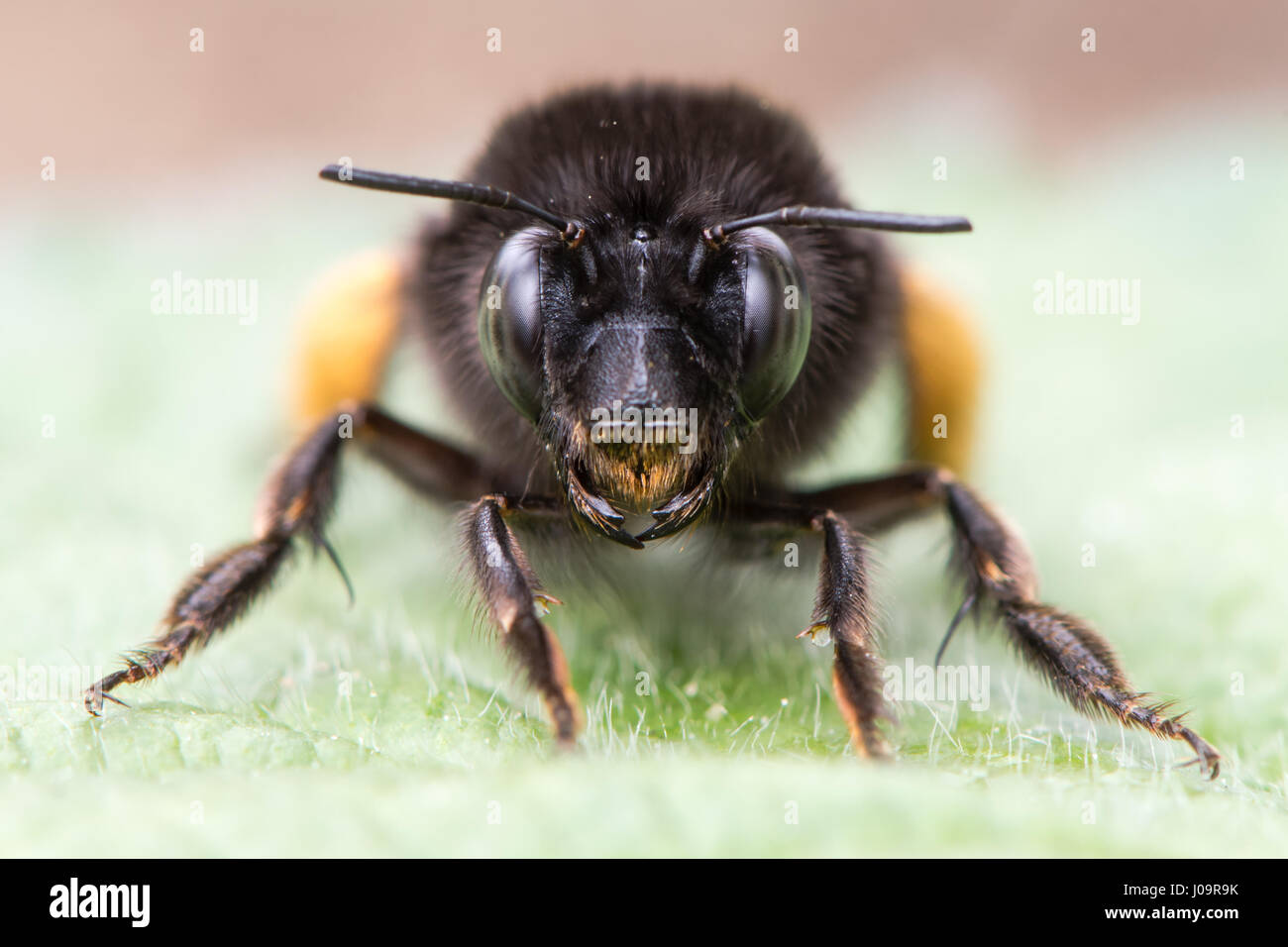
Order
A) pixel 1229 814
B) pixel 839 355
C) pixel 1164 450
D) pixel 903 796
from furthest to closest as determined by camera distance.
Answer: pixel 1164 450 < pixel 839 355 < pixel 1229 814 < pixel 903 796

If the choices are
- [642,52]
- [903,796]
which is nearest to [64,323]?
[903,796]

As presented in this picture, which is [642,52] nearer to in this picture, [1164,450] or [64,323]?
[64,323]

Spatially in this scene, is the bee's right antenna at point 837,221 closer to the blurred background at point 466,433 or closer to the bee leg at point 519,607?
the bee leg at point 519,607

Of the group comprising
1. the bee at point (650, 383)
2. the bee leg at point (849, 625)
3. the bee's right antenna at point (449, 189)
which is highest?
the bee's right antenna at point (449, 189)

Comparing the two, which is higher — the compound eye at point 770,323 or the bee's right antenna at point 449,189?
the bee's right antenna at point 449,189

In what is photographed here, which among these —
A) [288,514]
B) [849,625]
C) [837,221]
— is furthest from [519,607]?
[837,221]

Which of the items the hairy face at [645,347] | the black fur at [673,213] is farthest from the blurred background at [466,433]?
the hairy face at [645,347]

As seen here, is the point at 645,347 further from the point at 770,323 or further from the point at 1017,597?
the point at 1017,597
